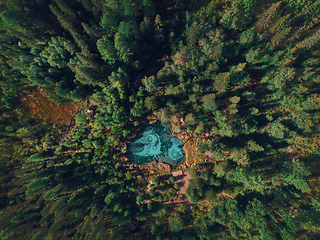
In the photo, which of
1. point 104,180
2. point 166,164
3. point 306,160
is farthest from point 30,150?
point 306,160

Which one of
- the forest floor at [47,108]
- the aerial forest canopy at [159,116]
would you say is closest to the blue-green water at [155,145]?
the aerial forest canopy at [159,116]

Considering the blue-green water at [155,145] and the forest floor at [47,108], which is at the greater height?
the forest floor at [47,108]

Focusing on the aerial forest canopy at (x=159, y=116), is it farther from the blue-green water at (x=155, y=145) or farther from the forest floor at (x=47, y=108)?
the blue-green water at (x=155, y=145)

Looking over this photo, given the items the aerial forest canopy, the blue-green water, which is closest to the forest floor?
the aerial forest canopy

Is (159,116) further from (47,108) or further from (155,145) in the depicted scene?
(47,108)

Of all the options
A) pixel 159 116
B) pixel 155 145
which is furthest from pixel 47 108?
pixel 155 145

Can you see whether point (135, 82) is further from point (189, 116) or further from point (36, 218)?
point (36, 218)

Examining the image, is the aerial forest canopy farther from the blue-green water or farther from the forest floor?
the blue-green water
